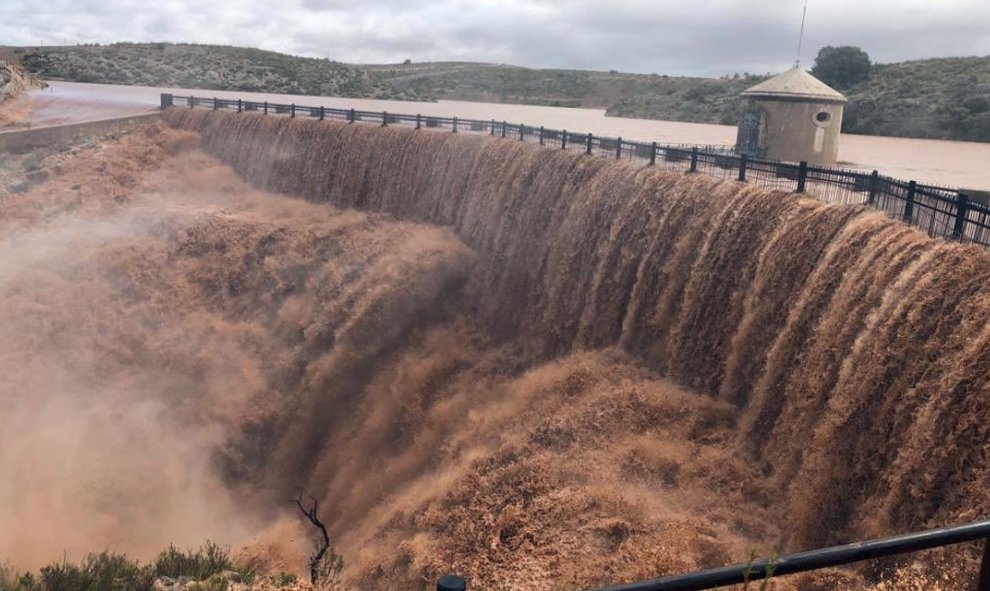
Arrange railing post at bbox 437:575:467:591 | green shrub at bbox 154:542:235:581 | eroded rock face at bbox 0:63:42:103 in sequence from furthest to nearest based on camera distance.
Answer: eroded rock face at bbox 0:63:42:103 → green shrub at bbox 154:542:235:581 → railing post at bbox 437:575:467:591

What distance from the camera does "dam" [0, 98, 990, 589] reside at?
28.0ft

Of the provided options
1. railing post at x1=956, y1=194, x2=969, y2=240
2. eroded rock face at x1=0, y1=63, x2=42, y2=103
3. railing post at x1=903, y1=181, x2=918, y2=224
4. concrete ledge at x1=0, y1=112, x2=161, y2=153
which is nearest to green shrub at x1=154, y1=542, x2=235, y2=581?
railing post at x1=956, y1=194, x2=969, y2=240

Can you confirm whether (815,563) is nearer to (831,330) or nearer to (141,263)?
(831,330)

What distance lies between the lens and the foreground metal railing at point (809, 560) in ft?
8.05

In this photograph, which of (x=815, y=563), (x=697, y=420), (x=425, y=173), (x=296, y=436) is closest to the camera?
(x=815, y=563)

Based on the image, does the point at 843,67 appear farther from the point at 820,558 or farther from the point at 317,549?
the point at 820,558

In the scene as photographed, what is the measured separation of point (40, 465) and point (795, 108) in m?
21.1

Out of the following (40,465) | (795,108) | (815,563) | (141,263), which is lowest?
(40,465)

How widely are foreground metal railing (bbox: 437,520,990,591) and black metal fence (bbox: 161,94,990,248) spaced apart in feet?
23.0

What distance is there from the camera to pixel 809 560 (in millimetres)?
2484

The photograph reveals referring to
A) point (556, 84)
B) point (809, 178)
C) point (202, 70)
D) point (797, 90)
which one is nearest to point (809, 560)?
point (809, 178)

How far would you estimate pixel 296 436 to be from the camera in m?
19.2

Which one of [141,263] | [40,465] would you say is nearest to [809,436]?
[40,465]

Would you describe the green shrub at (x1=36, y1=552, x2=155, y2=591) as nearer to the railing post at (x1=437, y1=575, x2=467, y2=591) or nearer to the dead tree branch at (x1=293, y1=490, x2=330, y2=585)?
the dead tree branch at (x1=293, y1=490, x2=330, y2=585)
